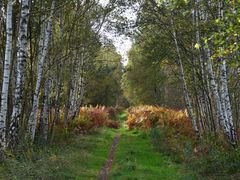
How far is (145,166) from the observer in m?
11.2

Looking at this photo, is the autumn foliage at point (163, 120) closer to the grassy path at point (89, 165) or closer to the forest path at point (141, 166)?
the forest path at point (141, 166)

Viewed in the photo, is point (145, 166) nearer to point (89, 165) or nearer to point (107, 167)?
point (107, 167)

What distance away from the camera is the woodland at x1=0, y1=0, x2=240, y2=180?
28.5ft

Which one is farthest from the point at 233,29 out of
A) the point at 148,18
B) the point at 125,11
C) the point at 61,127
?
the point at 61,127

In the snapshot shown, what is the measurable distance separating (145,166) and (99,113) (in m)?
13.2

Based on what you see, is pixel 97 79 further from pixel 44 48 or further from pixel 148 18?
pixel 44 48

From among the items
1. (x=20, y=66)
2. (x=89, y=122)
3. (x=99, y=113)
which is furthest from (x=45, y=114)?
(x=99, y=113)

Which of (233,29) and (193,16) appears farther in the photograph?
(193,16)

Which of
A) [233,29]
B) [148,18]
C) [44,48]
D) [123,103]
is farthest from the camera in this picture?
[123,103]

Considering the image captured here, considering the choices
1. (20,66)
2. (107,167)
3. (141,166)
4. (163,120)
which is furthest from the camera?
(163,120)

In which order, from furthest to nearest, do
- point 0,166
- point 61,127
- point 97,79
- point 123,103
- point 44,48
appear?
point 123,103 → point 97,79 → point 61,127 → point 44,48 → point 0,166

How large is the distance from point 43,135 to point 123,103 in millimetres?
53002

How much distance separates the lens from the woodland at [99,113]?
867 centimetres

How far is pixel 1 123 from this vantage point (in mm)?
8273
